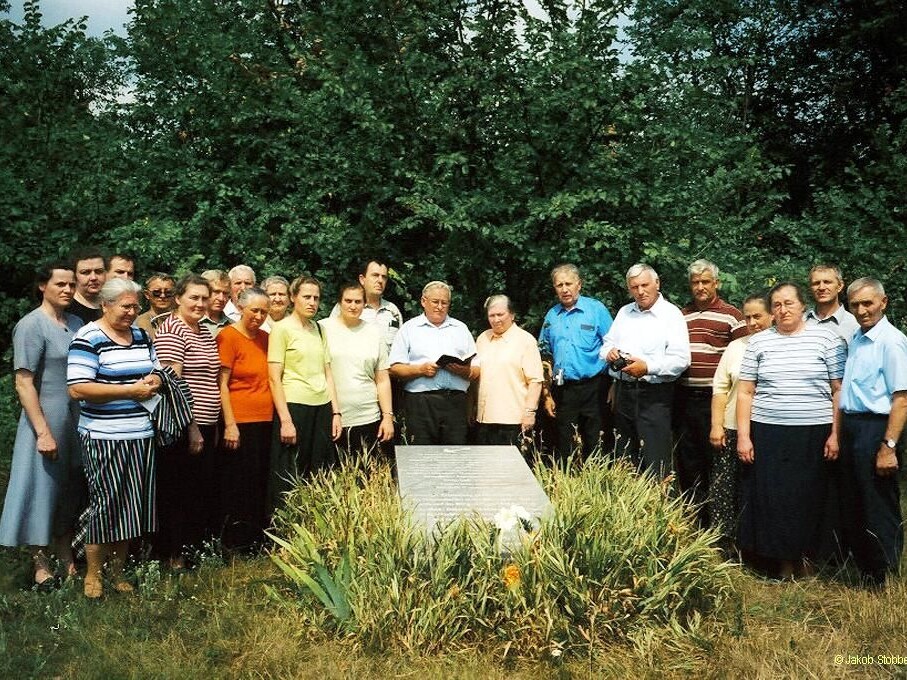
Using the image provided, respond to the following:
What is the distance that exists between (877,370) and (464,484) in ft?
7.78

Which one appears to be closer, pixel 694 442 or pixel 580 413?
pixel 694 442

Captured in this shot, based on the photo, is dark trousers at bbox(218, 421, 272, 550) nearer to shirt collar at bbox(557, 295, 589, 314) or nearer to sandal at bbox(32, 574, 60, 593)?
sandal at bbox(32, 574, 60, 593)

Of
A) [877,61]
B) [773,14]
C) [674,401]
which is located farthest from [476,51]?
[773,14]

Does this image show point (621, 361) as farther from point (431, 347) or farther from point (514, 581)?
point (514, 581)

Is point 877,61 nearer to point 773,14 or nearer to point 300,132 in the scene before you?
point 773,14

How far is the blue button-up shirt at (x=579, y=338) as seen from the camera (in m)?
6.03

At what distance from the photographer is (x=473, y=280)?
23.0 feet

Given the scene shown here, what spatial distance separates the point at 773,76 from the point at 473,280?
44.2ft

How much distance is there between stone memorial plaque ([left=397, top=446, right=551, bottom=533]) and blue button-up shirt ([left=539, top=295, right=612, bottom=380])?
903mm

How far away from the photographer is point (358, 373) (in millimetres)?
5695

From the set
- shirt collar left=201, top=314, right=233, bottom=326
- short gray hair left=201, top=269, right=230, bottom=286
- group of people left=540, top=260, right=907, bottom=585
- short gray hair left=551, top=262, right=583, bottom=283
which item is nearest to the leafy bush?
group of people left=540, top=260, right=907, bottom=585

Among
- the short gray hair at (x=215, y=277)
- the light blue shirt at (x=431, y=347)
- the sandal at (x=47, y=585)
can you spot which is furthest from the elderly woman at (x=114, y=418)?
the light blue shirt at (x=431, y=347)

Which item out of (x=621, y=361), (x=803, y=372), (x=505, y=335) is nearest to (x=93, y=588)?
(x=505, y=335)

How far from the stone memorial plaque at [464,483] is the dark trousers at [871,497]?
1779mm
